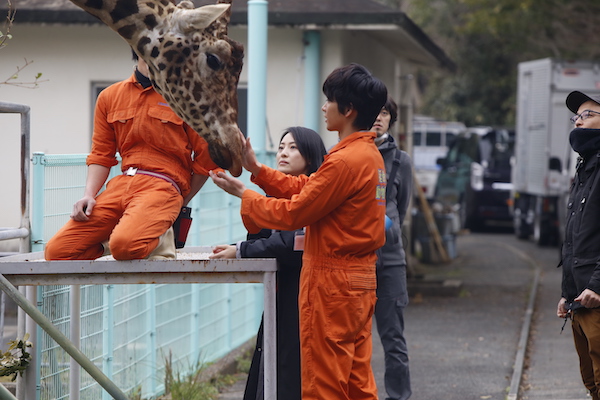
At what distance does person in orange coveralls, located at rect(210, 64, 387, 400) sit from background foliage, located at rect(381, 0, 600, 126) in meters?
18.4

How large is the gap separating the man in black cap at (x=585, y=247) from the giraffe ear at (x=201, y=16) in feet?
7.00

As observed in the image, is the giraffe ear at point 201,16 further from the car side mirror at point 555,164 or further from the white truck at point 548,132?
the white truck at point 548,132

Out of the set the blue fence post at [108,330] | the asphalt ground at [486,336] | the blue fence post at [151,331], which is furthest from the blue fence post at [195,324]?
the blue fence post at [108,330]

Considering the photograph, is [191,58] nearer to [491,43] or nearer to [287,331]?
[287,331]

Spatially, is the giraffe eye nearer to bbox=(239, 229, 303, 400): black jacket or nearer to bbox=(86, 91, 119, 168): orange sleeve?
bbox=(86, 91, 119, 168): orange sleeve

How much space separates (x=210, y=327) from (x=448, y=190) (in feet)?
46.4

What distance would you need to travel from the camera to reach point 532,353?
9266 millimetres

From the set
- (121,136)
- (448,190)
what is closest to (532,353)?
(121,136)

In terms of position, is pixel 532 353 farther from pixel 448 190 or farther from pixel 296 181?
pixel 448 190

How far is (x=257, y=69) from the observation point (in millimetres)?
8320

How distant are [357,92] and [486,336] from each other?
6.40 metres

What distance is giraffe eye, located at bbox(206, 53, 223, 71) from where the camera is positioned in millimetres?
3945

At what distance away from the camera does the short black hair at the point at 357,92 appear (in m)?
4.18

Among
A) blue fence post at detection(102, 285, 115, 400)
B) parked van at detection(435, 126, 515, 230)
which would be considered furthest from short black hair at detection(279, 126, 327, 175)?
parked van at detection(435, 126, 515, 230)
